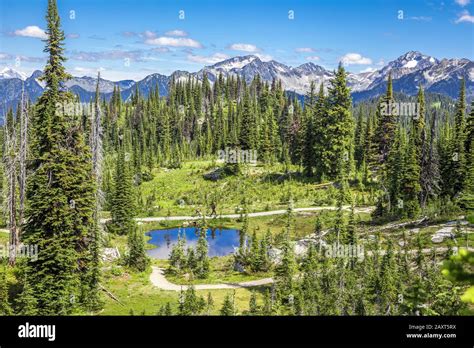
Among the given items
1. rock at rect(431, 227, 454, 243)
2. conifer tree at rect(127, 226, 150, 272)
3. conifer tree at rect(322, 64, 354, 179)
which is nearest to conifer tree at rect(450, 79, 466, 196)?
rock at rect(431, 227, 454, 243)

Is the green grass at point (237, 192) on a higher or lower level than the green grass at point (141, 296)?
higher

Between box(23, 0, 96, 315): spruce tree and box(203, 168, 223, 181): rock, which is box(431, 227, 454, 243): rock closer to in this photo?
box(23, 0, 96, 315): spruce tree

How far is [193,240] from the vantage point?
137ft

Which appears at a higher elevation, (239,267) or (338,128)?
(338,128)

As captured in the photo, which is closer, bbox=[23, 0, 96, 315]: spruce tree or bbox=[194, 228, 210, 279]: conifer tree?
bbox=[23, 0, 96, 315]: spruce tree

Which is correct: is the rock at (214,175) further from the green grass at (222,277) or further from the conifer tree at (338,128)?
the green grass at (222,277)

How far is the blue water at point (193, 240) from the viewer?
38.4 meters

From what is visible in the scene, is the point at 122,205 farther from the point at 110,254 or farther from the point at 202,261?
the point at 202,261

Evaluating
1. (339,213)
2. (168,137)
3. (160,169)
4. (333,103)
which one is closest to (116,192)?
(339,213)

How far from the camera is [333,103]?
58.9 m

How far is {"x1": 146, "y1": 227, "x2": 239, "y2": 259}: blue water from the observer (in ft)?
126

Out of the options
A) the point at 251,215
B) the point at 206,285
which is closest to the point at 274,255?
the point at 206,285

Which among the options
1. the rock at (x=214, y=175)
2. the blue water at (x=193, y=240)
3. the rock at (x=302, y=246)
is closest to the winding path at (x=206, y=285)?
the rock at (x=302, y=246)
